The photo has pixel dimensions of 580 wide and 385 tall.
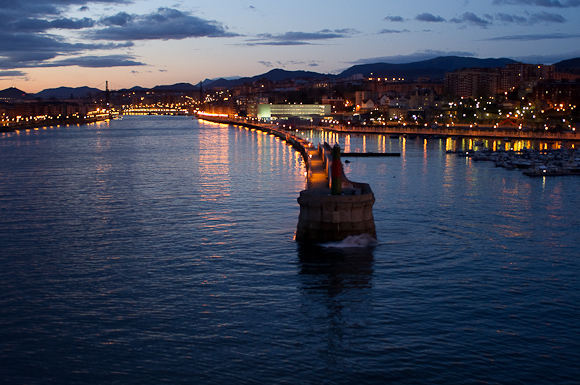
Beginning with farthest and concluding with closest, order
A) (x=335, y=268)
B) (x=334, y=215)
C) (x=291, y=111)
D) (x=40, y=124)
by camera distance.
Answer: (x=291, y=111) → (x=40, y=124) → (x=334, y=215) → (x=335, y=268)

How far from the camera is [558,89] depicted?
3775 inches

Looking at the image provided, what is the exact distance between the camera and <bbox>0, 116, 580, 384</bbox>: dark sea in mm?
8328

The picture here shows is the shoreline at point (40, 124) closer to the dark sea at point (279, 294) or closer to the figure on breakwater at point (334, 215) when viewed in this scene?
the dark sea at point (279, 294)

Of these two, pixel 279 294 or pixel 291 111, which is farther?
pixel 291 111

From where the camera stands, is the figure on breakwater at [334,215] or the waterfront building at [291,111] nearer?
the figure on breakwater at [334,215]

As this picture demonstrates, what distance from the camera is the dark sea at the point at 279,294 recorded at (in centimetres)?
833

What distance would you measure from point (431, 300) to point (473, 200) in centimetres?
1171

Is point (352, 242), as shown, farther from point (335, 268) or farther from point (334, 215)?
point (335, 268)

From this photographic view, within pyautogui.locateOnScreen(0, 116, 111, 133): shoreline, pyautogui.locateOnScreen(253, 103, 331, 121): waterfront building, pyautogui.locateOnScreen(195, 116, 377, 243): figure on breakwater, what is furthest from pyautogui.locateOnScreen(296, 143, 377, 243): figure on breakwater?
pyautogui.locateOnScreen(253, 103, 331, 121): waterfront building

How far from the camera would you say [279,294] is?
11.0 meters

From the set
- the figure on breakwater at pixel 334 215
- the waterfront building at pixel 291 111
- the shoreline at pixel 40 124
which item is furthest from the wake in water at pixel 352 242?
the waterfront building at pixel 291 111

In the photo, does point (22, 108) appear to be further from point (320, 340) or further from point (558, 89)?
point (320, 340)

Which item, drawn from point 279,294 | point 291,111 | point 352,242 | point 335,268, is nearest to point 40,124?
point 291,111

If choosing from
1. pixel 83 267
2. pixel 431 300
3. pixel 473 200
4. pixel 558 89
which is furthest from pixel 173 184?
pixel 558 89
